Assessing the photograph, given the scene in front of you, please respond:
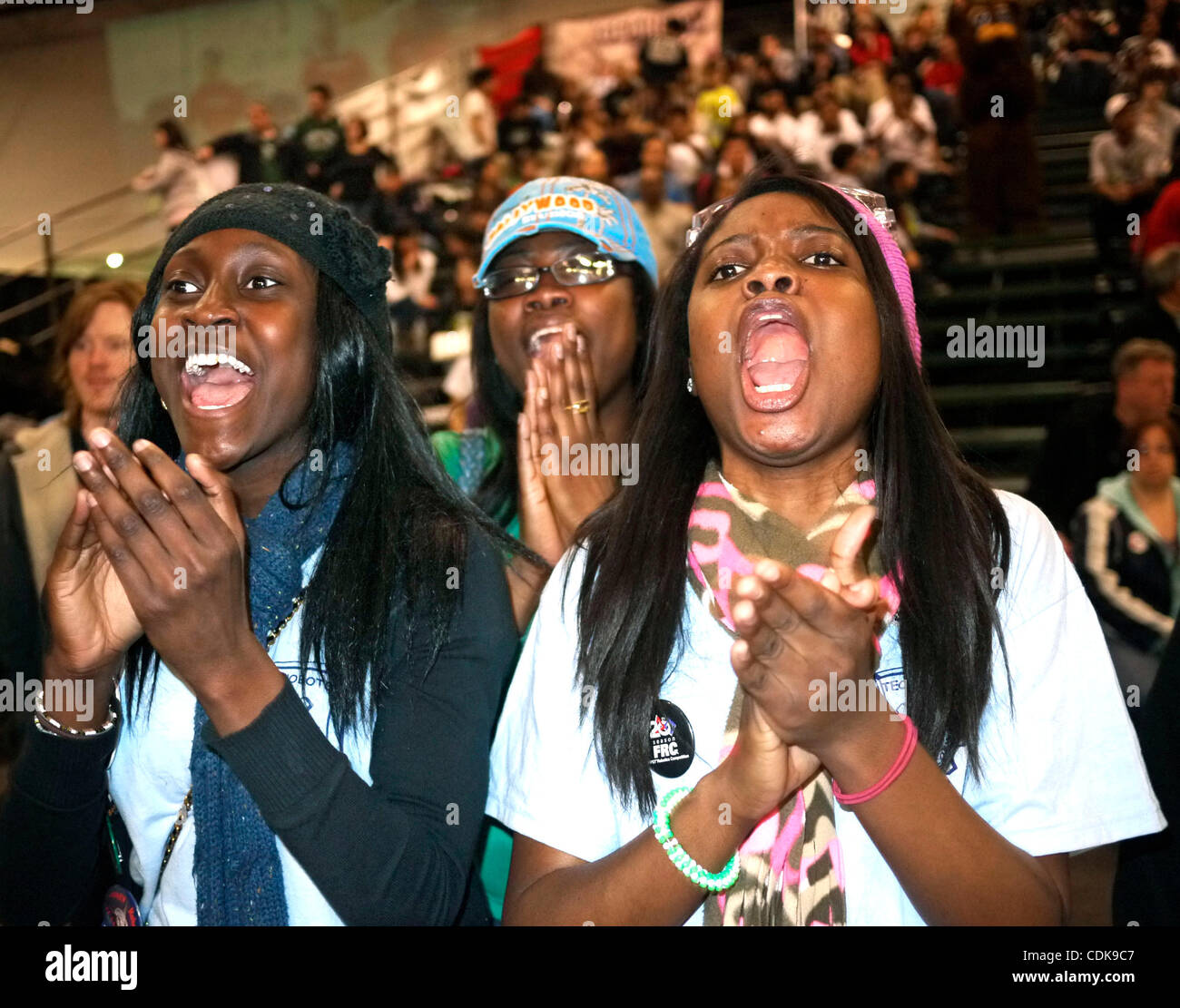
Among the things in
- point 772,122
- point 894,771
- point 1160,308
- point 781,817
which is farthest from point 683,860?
point 772,122

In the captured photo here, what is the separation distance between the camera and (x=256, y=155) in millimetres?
10180

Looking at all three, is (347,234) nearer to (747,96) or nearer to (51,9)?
(747,96)

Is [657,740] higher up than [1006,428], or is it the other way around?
[1006,428]

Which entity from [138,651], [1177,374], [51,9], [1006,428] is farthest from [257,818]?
[51,9]

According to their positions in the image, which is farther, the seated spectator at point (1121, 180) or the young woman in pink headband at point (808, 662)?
the seated spectator at point (1121, 180)

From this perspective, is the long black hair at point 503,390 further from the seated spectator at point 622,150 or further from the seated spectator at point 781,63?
the seated spectator at point 781,63

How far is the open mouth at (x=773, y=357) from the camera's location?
1.79 meters

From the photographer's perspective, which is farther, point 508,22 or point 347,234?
point 508,22

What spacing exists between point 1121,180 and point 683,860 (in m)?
8.72

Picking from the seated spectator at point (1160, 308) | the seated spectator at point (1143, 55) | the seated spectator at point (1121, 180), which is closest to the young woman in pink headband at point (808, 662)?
the seated spectator at point (1160, 308)

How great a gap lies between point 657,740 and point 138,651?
0.79 m

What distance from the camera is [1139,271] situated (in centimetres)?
788

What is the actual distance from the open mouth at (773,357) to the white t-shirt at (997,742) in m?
0.29

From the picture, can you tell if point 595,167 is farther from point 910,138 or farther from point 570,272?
point 570,272
